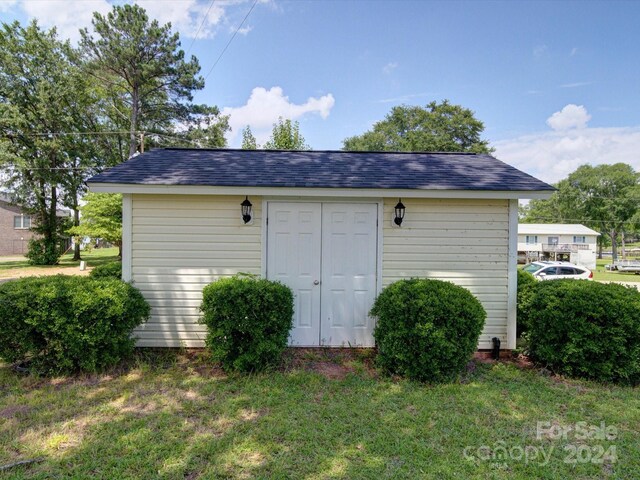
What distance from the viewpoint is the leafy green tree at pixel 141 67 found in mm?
17750

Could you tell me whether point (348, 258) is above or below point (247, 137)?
below

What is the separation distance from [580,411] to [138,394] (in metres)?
4.75

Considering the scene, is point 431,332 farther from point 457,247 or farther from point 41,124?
point 41,124

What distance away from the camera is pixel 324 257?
4824mm

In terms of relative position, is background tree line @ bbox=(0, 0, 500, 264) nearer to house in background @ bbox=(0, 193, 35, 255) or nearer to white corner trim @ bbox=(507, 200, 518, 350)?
white corner trim @ bbox=(507, 200, 518, 350)

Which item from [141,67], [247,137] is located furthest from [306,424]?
[141,67]

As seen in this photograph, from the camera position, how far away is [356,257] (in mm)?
4836

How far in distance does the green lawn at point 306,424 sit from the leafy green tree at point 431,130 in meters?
31.0

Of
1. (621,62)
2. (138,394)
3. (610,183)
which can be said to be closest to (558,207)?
(610,183)

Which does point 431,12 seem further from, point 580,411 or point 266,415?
point 266,415

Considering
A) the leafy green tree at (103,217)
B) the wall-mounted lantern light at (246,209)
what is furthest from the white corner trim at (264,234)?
the leafy green tree at (103,217)

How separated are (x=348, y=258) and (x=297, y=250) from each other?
803 millimetres

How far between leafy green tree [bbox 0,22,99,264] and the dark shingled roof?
18.4 metres

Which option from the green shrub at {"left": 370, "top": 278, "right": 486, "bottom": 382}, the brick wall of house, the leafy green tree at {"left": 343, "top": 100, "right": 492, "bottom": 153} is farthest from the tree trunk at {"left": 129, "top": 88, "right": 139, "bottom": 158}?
the leafy green tree at {"left": 343, "top": 100, "right": 492, "bottom": 153}
